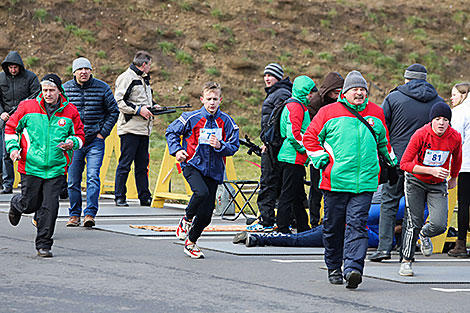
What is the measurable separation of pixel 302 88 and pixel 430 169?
9.11 ft

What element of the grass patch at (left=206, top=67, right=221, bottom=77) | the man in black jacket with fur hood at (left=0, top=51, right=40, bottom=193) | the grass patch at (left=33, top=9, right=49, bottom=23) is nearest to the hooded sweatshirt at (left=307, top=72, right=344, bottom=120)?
the man in black jacket with fur hood at (left=0, top=51, right=40, bottom=193)

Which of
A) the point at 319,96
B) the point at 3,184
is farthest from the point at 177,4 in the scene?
the point at 319,96

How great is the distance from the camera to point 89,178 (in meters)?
13.5

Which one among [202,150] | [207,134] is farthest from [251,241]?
[207,134]

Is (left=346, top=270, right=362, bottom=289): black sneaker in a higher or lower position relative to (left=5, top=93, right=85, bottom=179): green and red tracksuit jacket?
lower

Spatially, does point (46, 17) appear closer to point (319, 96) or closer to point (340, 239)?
point (319, 96)

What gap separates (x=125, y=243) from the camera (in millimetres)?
11633

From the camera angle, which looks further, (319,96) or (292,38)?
(292,38)

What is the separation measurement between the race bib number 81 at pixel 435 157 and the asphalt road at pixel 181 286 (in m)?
1.15

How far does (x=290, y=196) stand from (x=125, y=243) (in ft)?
6.83

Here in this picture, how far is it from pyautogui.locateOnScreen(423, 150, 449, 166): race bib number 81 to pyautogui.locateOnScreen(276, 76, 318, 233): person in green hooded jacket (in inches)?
95.8

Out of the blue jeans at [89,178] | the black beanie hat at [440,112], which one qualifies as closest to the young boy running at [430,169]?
the black beanie hat at [440,112]

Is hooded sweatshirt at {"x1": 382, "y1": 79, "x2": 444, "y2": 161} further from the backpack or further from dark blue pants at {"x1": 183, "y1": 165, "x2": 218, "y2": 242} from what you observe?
dark blue pants at {"x1": 183, "y1": 165, "x2": 218, "y2": 242}

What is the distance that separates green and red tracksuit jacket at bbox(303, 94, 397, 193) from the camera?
8867 mm
